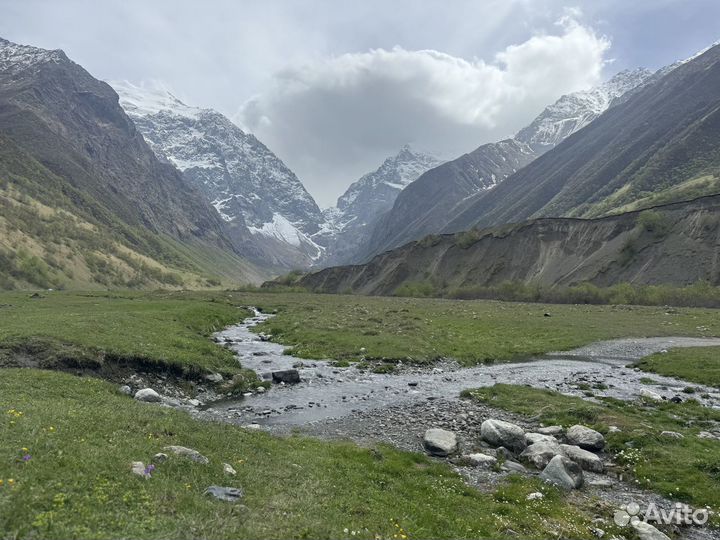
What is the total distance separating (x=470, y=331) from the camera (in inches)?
2259

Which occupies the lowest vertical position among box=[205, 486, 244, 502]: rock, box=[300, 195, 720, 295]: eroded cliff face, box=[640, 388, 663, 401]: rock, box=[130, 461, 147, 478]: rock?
box=[640, 388, 663, 401]: rock

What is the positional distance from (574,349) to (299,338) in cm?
2980

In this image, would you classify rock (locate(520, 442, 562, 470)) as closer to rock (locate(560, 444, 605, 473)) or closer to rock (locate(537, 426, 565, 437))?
rock (locate(560, 444, 605, 473))

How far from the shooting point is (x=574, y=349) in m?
48.9

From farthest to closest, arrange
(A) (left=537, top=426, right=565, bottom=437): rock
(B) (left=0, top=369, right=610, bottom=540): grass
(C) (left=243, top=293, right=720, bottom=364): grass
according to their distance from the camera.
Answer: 1. (C) (left=243, top=293, right=720, bottom=364): grass
2. (A) (left=537, top=426, right=565, bottom=437): rock
3. (B) (left=0, top=369, right=610, bottom=540): grass

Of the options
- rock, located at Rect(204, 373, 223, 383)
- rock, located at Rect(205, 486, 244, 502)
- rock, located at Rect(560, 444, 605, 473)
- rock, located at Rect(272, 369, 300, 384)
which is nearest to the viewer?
rock, located at Rect(205, 486, 244, 502)

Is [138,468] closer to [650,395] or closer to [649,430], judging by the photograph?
[649,430]

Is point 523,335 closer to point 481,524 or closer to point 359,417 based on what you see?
point 359,417

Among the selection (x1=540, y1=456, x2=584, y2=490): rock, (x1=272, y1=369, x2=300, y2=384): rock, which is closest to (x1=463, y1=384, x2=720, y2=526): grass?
(x1=540, y1=456, x2=584, y2=490): rock

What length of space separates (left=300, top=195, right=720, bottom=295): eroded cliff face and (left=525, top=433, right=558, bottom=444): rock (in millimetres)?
94973

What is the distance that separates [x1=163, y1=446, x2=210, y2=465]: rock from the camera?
14.4 m

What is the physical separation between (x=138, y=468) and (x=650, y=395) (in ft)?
97.1

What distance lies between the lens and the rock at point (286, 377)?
104ft

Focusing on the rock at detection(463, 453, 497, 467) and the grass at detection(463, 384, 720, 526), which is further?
the rock at detection(463, 453, 497, 467)
